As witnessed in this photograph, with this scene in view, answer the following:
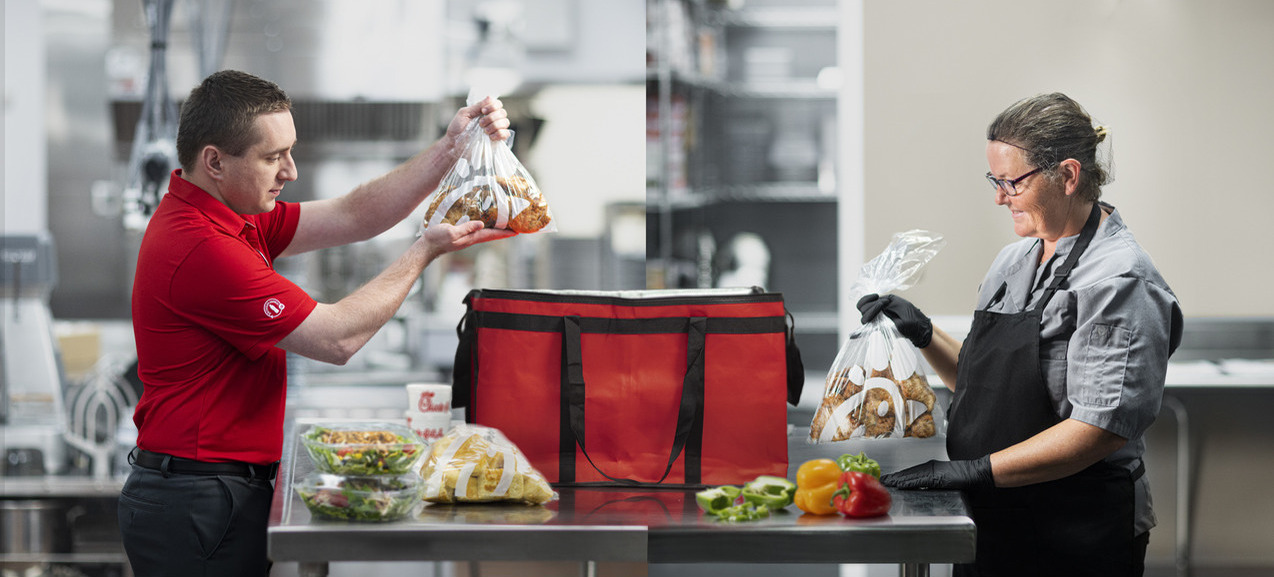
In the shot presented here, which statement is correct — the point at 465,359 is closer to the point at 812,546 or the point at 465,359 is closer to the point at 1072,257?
the point at 812,546

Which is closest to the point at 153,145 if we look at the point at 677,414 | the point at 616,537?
the point at 677,414

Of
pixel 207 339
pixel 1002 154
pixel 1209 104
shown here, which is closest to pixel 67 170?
pixel 207 339

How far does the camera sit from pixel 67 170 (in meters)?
4.51

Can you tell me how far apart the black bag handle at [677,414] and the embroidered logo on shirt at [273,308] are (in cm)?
53

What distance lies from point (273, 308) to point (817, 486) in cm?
102

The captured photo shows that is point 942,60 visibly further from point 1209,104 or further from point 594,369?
point 594,369

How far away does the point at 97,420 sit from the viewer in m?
3.61

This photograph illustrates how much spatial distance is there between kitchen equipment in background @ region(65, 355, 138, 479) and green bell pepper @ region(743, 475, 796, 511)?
8.44 feet

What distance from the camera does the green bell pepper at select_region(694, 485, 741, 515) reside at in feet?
5.96

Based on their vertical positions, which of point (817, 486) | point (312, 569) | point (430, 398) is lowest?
point (312, 569)


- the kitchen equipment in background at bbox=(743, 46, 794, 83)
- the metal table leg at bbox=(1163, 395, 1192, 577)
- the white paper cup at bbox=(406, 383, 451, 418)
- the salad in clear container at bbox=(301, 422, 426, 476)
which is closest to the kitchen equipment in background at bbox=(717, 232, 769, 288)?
the kitchen equipment in background at bbox=(743, 46, 794, 83)

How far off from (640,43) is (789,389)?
275 centimetres

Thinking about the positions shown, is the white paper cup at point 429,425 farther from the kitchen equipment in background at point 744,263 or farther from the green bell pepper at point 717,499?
the kitchen equipment in background at point 744,263

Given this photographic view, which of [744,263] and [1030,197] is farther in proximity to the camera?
[744,263]
